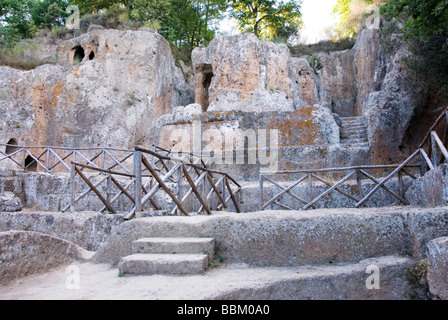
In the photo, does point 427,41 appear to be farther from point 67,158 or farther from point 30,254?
point 67,158

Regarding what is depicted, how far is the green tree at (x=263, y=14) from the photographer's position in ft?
74.5

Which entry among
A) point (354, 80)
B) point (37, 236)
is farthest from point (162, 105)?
point (37, 236)

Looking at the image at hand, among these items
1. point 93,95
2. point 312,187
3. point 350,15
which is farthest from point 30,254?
point 350,15

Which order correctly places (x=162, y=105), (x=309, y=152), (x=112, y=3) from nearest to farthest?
1. (x=309, y=152)
2. (x=162, y=105)
3. (x=112, y=3)

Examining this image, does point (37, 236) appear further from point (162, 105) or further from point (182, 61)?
point (182, 61)

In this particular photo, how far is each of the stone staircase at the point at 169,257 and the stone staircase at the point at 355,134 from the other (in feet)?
21.3

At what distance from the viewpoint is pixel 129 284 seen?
2.98 metres

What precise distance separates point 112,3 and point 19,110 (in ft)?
35.9

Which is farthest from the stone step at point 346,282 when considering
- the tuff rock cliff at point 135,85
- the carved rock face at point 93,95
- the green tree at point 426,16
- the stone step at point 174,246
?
the carved rock face at point 93,95

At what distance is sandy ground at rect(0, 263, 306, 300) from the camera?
2.69 m

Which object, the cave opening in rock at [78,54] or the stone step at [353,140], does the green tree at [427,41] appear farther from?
the cave opening in rock at [78,54]

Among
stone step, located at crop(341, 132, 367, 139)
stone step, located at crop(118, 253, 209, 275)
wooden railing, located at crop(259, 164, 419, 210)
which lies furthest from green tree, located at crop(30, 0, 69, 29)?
stone step, located at crop(118, 253, 209, 275)

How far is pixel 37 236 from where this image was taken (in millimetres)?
3645

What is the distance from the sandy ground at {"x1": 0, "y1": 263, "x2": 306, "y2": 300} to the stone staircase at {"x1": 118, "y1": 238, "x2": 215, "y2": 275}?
0.10 metres
